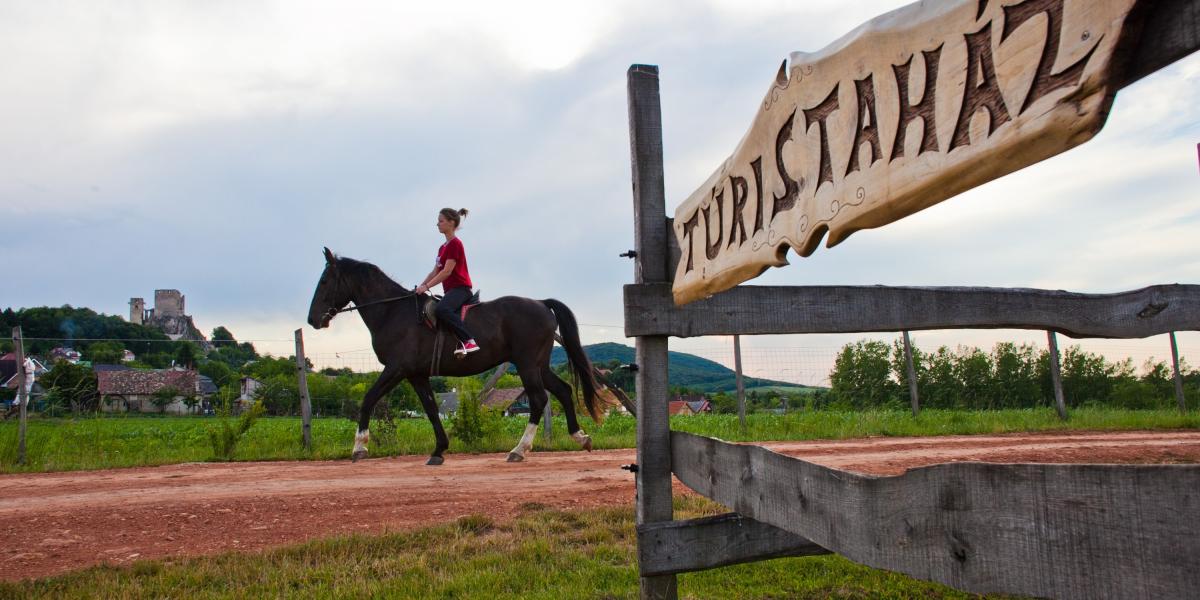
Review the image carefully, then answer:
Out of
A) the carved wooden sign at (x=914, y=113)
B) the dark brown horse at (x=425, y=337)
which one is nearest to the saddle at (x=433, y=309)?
the dark brown horse at (x=425, y=337)

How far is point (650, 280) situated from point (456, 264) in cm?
563

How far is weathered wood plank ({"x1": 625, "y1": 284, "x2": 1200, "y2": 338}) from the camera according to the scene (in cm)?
264

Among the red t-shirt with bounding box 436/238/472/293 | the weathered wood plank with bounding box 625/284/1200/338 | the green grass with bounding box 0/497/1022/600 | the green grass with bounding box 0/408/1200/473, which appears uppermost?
the red t-shirt with bounding box 436/238/472/293

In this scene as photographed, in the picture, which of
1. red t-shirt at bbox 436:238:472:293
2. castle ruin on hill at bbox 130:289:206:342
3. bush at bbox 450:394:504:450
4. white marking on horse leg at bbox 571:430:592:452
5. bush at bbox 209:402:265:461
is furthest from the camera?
castle ruin on hill at bbox 130:289:206:342

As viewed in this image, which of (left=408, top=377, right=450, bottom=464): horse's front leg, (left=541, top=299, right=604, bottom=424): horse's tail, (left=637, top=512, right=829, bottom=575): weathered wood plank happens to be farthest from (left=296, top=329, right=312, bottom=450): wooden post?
(left=637, top=512, right=829, bottom=575): weathered wood plank

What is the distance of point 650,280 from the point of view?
3.14 meters

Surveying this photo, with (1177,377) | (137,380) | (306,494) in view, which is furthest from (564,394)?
(137,380)

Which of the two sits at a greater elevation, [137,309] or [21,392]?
[137,309]

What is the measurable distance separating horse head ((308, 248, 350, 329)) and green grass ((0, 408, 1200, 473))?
1.98 m

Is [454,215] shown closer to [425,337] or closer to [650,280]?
[425,337]

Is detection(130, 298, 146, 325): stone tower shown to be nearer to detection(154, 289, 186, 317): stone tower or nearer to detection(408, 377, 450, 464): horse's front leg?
detection(154, 289, 186, 317): stone tower

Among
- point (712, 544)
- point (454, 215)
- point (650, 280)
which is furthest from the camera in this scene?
point (454, 215)

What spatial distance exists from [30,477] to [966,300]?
9.61 meters

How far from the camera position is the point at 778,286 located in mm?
2947
